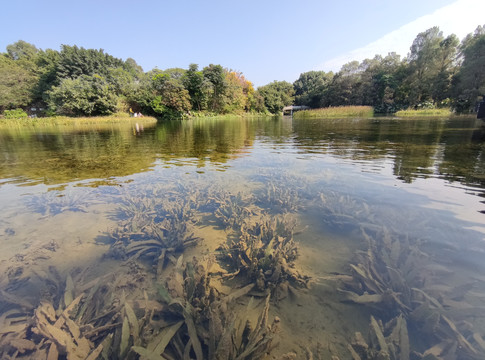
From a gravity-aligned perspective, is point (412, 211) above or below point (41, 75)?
below

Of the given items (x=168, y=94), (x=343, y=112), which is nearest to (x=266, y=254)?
(x=343, y=112)

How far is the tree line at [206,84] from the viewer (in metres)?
35.8

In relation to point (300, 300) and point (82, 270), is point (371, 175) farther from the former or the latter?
point (82, 270)

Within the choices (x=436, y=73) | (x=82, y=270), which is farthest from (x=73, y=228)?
(x=436, y=73)

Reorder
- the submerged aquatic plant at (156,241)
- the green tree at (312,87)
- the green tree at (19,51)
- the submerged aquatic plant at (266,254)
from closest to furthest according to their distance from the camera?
1. the submerged aquatic plant at (266,254)
2. the submerged aquatic plant at (156,241)
3. the green tree at (19,51)
4. the green tree at (312,87)

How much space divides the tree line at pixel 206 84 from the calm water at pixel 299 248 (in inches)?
1586

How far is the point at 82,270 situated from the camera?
7.97ft

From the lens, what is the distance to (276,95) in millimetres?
71312

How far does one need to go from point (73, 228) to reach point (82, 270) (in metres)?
1.28

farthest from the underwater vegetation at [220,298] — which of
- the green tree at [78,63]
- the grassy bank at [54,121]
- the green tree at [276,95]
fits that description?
the green tree at [276,95]

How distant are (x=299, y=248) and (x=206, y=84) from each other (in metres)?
47.0

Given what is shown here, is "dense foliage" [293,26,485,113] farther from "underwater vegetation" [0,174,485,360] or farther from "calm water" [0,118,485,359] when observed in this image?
"underwater vegetation" [0,174,485,360]

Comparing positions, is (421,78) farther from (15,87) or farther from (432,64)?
(15,87)

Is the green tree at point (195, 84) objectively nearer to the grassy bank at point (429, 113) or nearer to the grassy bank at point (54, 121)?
the grassy bank at point (54, 121)
